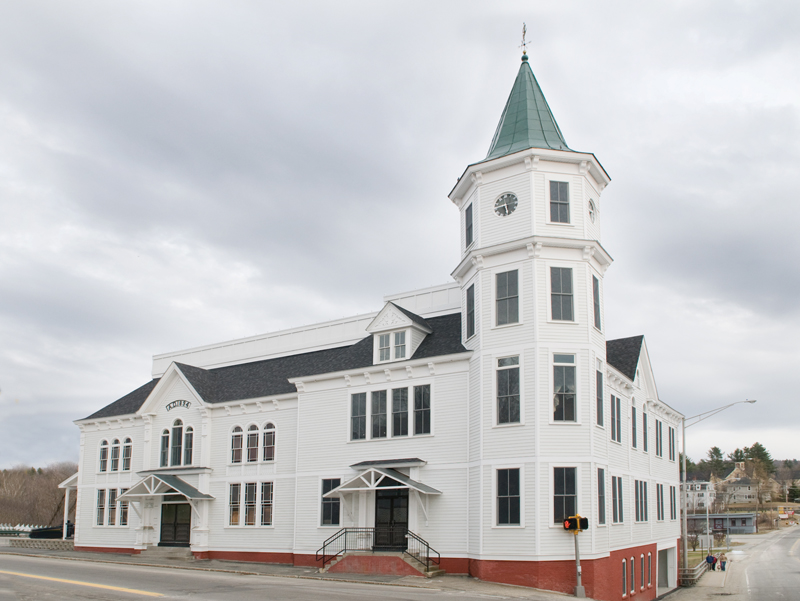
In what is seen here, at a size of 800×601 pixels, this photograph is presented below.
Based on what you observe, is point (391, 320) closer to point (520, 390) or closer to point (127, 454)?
point (520, 390)

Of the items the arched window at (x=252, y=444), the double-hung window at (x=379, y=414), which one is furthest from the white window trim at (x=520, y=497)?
the arched window at (x=252, y=444)

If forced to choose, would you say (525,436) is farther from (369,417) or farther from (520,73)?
(520,73)

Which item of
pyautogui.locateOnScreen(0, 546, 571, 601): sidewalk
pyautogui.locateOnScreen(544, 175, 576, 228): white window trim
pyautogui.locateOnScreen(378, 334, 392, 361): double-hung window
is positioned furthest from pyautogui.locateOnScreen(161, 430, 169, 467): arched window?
pyautogui.locateOnScreen(544, 175, 576, 228): white window trim

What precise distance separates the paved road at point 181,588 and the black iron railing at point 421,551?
→ 2.93 metres

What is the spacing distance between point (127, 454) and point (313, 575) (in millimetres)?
17082

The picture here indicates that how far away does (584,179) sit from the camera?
27062 mm

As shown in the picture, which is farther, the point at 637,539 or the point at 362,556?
the point at 637,539

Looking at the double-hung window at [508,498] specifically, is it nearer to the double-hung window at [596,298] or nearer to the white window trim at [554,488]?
the white window trim at [554,488]

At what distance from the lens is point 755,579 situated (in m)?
55.6

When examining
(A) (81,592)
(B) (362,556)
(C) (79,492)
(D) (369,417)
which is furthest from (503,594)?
(C) (79,492)

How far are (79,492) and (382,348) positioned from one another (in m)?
22.0

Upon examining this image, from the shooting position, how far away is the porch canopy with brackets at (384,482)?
86.3 feet

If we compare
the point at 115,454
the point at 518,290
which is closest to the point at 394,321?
the point at 518,290

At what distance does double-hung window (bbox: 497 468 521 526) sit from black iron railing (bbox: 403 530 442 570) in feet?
9.97
